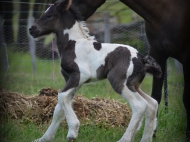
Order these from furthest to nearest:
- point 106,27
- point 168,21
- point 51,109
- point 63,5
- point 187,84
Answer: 1. point 106,27
2. point 51,109
3. point 187,84
4. point 168,21
5. point 63,5

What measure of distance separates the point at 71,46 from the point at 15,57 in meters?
6.39

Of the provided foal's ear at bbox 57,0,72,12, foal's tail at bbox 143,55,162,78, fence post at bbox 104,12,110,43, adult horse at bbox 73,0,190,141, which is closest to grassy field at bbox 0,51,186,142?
adult horse at bbox 73,0,190,141

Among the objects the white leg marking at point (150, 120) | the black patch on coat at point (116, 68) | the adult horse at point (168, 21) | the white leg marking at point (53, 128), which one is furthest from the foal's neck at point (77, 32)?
the white leg marking at point (150, 120)

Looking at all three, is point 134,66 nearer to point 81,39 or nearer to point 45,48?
point 81,39

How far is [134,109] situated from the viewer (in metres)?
4.97

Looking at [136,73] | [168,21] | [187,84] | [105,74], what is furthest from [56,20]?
[187,84]

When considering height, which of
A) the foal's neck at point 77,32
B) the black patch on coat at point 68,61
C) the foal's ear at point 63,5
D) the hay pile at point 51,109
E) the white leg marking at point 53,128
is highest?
the foal's ear at point 63,5

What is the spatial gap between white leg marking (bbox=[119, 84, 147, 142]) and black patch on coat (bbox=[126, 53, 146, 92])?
0.07 metres

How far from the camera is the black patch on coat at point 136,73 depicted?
5.06 meters

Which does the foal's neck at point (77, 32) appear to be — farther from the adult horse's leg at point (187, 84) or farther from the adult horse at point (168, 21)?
the adult horse's leg at point (187, 84)

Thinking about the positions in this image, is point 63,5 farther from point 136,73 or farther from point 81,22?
point 136,73

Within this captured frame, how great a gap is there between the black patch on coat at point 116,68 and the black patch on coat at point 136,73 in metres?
0.07

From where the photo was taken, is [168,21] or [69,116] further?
[168,21]

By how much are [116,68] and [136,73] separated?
0.23 m
